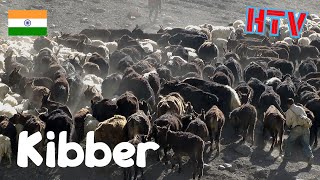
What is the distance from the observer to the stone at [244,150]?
48.0 feet

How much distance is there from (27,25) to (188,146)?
15530 millimetres

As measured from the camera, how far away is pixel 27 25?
25.6 metres

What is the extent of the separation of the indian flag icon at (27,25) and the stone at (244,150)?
44.7ft

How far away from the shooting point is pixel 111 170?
13.2 metres

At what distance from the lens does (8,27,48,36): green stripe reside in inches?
987

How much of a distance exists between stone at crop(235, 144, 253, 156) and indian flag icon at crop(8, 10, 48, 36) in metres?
13.6

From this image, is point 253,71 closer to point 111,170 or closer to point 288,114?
point 288,114

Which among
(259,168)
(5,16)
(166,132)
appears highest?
(5,16)

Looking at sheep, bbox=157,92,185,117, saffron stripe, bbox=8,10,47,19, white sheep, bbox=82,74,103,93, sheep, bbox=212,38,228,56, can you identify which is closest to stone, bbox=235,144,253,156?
sheep, bbox=157,92,185,117

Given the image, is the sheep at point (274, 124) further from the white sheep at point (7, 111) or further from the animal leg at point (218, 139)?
the white sheep at point (7, 111)

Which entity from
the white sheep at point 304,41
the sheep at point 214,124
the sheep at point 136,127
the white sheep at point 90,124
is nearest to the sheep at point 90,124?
the white sheep at point 90,124

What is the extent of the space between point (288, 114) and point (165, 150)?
3.69 meters

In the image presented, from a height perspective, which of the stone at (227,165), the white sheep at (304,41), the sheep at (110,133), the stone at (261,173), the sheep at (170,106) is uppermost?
the white sheep at (304,41)

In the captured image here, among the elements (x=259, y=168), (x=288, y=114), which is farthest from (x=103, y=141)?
(x=288, y=114)
